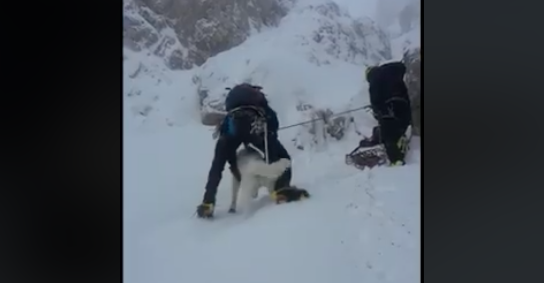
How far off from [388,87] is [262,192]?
44 cm

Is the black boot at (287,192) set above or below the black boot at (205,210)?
above

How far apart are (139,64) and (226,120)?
0.28 metres

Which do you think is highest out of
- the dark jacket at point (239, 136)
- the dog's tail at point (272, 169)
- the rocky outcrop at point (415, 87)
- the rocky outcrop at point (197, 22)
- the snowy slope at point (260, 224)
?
the rocky outcrop at point (197, 22)

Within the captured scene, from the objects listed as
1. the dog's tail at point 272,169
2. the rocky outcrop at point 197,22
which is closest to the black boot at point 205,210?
the dog's tail at point 272,169

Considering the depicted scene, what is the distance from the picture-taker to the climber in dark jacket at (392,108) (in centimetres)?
122

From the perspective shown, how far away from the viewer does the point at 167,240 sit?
123 cm

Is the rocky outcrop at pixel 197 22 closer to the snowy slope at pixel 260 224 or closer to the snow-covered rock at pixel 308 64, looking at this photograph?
the snow-covered rock at pixel 308 64

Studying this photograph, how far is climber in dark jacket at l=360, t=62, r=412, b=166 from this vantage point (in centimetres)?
122

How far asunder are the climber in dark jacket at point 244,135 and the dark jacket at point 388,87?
28cm

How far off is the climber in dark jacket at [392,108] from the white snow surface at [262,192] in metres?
0.03
